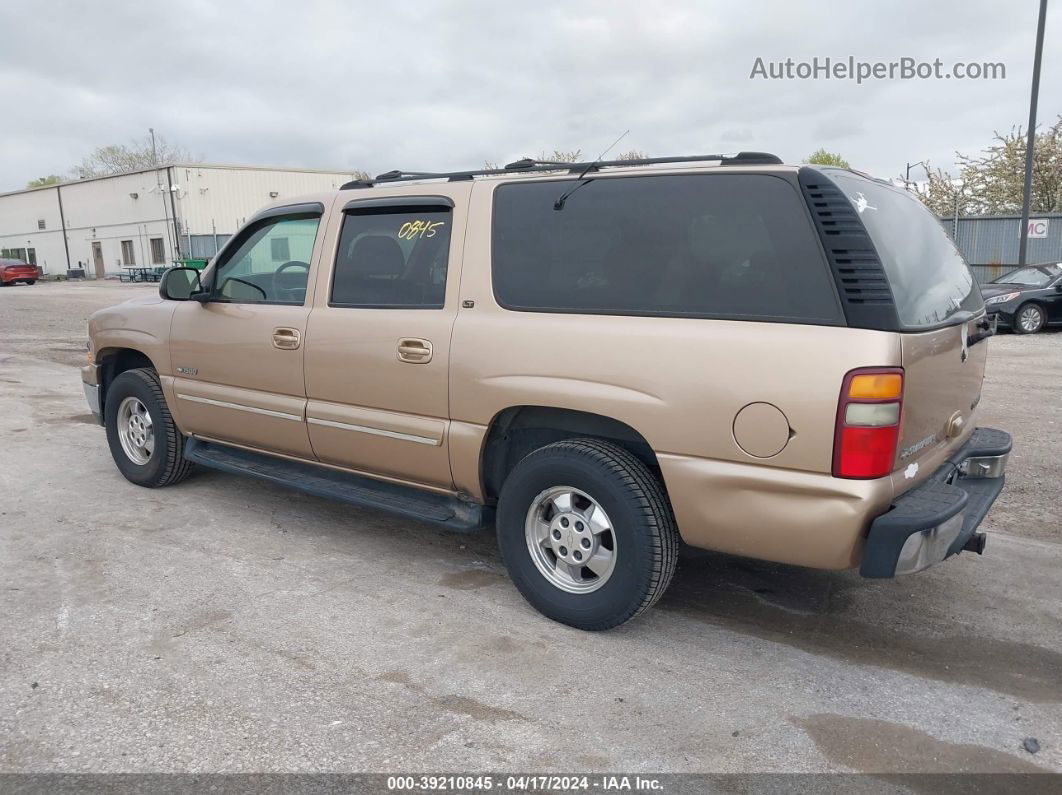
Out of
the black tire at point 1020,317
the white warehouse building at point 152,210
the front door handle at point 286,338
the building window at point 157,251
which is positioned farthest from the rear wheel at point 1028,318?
the building window at point 157,251

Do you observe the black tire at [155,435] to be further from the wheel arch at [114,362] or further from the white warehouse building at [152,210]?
the white warehouse building at [152,210]

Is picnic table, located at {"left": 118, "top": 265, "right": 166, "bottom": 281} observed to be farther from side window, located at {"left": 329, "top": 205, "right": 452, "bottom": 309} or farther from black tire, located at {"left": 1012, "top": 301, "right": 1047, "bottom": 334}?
side window, located at {"left": 329, "top": 205, "right": 452, "bottom": 309}

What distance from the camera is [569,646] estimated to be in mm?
3414

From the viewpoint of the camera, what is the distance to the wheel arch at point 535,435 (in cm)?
342

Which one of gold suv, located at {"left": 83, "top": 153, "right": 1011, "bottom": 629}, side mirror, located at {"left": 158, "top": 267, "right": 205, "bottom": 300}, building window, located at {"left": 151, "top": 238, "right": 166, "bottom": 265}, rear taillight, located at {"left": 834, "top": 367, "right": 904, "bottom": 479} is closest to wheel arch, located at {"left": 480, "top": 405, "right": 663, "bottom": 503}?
gold suv, located at {"left": 83, "top": 153, "right": 1011, "bottom": 629}

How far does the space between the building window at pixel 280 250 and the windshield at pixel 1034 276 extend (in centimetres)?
1450

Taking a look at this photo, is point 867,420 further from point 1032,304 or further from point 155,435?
point 1032,304

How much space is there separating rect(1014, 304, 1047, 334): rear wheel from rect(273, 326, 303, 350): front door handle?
14217mm

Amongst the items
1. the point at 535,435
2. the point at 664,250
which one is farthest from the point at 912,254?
the point at 535,435

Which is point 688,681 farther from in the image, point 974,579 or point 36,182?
point 36,182

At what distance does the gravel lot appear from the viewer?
8.86ft

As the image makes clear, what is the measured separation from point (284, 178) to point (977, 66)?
3625cm

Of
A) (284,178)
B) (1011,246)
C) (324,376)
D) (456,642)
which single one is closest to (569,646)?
(456,642)

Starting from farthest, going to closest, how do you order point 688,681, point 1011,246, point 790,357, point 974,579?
point 1011,246 < point 974,579 < point 688,681 < point 790,357
